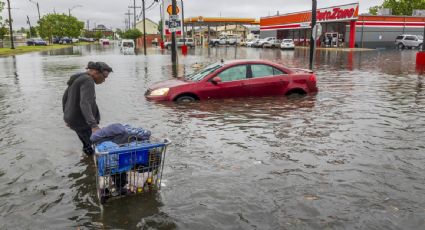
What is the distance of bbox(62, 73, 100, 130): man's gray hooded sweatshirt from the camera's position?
522 cm

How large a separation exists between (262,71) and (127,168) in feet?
25.2

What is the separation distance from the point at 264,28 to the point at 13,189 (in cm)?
7455

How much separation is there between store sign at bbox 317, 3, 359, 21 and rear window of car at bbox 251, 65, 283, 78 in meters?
Result: 42.7

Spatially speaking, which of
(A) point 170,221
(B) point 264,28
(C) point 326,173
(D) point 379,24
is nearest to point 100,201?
(A) point 170,221

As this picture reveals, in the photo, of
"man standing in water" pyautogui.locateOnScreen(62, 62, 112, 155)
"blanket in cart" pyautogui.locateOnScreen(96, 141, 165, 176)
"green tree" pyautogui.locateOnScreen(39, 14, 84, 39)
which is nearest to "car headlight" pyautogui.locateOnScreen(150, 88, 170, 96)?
"man standing in water" pyautogui.locateOnScreen(62, 62, 112, 155)

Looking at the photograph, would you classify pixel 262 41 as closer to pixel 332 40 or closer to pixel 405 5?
pixel 332 40

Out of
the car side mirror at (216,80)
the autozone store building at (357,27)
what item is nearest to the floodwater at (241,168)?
the car side mirror at (216,80)

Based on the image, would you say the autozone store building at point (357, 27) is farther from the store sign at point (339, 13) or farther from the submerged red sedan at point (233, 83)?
the submerged red sedan at point (233, 83)

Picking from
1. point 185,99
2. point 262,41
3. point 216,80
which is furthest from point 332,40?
point 185,99

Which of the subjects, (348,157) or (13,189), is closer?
(13,189)

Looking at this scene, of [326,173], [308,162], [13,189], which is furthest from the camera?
[308,162]

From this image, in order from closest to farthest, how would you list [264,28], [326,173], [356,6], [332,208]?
[332,208] < [326,173] < [356,6] < [264,28]

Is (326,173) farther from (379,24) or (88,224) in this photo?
(379,24)

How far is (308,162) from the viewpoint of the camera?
20.7 feet
